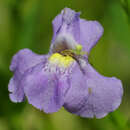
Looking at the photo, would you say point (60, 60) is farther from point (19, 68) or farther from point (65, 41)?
point (19, 68)

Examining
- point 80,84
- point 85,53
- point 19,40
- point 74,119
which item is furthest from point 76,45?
point 74,119

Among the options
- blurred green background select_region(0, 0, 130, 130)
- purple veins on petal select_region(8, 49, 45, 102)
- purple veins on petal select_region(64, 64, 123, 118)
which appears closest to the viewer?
purple veins on petal select_region(64, 64, 123, 118)

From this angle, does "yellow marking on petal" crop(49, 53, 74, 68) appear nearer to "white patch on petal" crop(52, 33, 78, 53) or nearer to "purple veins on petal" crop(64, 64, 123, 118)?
"white patch on petal" crop(52, 33, 78, 53)

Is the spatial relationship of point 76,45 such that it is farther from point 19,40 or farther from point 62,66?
point 19,40

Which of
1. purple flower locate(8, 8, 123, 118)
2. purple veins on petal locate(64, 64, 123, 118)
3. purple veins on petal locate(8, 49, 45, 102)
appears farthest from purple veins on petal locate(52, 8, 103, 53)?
purple veins on petal locate(64, 64, 123, 118)

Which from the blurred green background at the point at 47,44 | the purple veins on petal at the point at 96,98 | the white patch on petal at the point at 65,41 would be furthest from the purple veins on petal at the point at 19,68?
the blurred green background at the point at 47,44

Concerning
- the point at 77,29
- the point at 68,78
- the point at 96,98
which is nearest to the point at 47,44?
the point at 77,29
